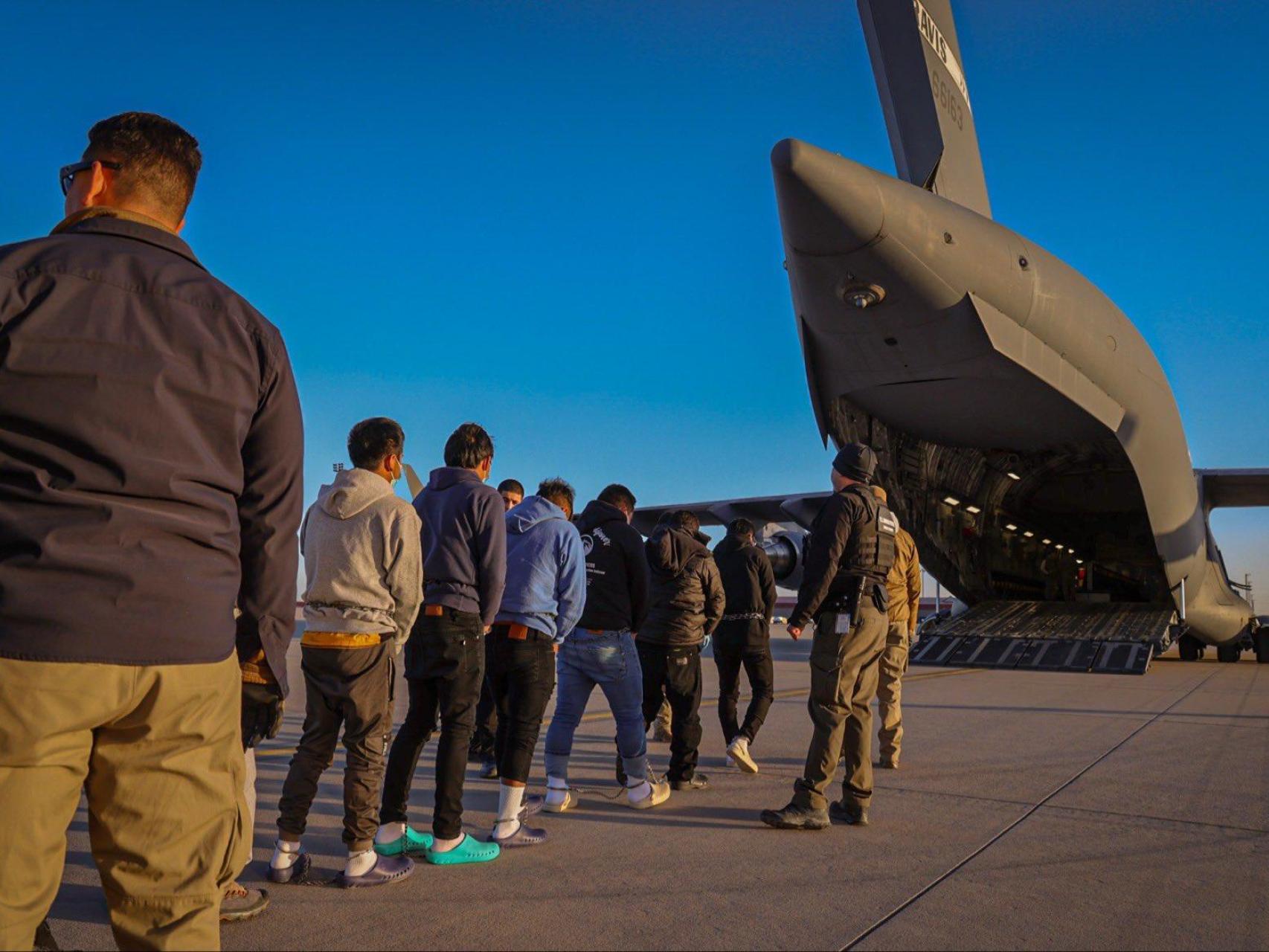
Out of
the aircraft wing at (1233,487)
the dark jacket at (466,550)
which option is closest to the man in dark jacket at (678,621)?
the dark jacket at (466,550)

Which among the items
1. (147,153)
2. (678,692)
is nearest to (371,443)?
(147,153)

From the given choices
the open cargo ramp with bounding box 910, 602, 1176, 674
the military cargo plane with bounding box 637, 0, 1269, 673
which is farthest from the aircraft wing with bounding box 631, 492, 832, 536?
the open cargo ramp with bounding box 910, 602, 1176, 674

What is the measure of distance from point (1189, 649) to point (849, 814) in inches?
747

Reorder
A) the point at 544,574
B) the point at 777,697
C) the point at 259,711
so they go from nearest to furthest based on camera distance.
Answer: the point at 259,711 → the point at 544,574 → the point at 777,697

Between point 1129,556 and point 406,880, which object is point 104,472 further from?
point 1129,556

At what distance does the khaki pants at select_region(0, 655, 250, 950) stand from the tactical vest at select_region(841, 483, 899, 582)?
318 centimetres

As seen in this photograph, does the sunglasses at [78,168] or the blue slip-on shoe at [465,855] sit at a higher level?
the sunglasses at [78,168]

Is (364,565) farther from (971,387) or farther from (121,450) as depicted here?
(971,387)

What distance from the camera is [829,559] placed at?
14.0 ft

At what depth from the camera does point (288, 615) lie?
73.9 inches

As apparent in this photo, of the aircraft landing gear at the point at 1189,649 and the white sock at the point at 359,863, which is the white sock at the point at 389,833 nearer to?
the white sock at the point at 359,863

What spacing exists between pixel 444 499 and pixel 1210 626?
684 inches

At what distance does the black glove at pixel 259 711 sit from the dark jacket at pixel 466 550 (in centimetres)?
153

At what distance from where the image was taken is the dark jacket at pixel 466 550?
12.0ft
